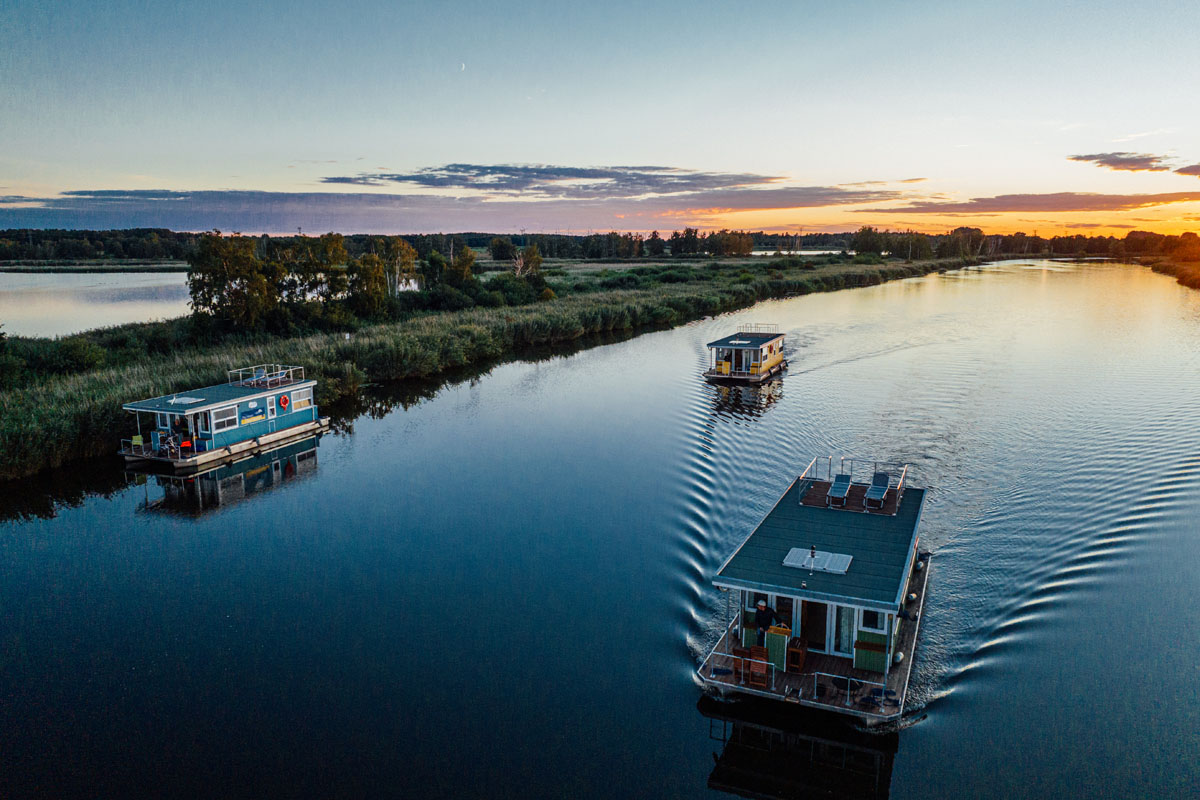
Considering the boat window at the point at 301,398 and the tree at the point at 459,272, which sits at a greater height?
the tree at the point at 459,272

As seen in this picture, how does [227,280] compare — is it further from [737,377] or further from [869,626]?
[869,626]

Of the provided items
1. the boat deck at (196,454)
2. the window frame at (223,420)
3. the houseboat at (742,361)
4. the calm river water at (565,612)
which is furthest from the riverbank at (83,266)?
the calm river water at (565,612)

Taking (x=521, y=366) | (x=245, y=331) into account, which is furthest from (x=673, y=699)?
(x=245, y=331)

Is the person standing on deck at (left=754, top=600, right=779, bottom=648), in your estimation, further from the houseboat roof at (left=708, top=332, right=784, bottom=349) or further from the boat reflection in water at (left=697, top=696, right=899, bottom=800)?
the houseboat roof at (left=708, top=332, right=784, bottom=349)

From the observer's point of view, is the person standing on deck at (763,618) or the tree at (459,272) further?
the tree at (459,272)

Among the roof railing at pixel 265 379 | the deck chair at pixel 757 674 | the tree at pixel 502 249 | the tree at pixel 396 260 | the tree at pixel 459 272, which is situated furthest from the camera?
the tree at pixel 502 249

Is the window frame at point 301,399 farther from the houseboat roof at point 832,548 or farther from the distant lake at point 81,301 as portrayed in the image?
the houseboat roof at point 832,548
